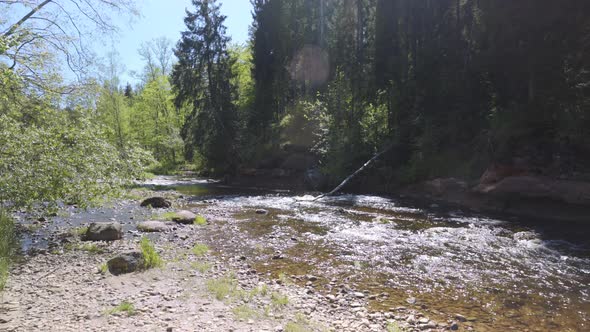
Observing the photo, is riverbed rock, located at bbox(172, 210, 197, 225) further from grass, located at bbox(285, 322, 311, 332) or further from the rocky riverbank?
grass, located at bbox(285, 322, 311, 332)

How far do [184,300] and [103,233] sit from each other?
593 centimetres

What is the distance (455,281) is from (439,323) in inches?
82.5

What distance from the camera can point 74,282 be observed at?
23.6 feet

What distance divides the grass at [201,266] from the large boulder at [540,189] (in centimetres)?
1439

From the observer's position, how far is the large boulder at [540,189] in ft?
46.9

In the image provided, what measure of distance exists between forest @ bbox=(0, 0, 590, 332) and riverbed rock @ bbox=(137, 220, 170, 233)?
4.07 feet

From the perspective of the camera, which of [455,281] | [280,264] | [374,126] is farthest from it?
[374,126]

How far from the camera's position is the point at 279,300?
6527mm

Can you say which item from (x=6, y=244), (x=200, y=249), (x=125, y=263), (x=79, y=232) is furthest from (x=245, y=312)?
(x=79, y=232)

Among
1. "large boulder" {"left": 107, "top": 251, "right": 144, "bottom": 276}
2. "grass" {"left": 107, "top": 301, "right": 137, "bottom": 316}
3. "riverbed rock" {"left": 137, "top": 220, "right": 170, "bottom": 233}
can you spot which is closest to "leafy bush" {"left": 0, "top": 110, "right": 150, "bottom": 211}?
"riverbed rock" {"left": 137, "top": 220, "right": 170, "bottom": 233}

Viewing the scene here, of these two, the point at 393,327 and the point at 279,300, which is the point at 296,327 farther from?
the point at 393,327

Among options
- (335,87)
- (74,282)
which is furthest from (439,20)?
(74,282)

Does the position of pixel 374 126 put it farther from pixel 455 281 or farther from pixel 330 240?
pixel 455 281

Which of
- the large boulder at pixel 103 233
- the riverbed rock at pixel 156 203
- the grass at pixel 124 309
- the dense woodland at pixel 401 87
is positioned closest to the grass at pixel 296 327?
the grass at pixel 124 309
